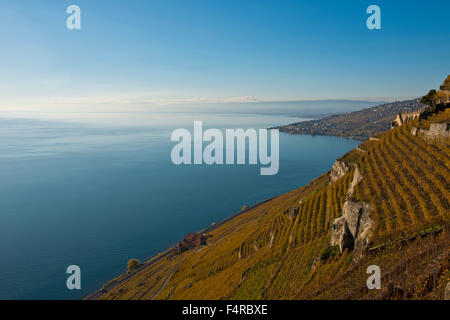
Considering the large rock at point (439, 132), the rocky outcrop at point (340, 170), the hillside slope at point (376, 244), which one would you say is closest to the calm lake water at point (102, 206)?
the hillside slope at point (376, 244)

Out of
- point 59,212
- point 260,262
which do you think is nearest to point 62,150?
Result: point 59,212

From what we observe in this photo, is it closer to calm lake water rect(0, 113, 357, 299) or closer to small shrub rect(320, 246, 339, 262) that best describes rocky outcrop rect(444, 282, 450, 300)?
small shrub rect(320, 246, 339, 262)

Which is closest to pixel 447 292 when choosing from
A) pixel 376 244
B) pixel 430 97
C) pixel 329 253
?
pixel 376 244

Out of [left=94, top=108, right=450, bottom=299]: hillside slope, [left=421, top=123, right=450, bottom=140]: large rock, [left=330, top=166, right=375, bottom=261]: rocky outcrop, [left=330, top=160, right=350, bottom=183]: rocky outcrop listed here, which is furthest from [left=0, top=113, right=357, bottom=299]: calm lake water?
[left=421, top=123, right=450, bottom=140]: large rock

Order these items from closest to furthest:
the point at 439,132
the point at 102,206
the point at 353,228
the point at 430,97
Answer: the point at 353,228
the point at 439,132
the point at 430,97
the point at 102,206

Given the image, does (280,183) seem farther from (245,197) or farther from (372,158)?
(372,158)

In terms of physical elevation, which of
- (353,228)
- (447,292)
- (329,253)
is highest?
(447,292)

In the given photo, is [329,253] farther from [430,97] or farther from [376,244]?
[430,97]
